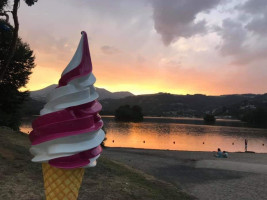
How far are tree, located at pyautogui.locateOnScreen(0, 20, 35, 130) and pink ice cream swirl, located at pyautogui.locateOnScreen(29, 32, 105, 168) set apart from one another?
68.4 ft

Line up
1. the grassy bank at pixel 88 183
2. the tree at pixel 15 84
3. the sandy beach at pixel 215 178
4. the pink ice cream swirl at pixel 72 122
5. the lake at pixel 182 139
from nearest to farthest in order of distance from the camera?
1. the pink ice cream swirl at pixel 72 122
2. the grassy bank at pixel 88 183
3. the sandy beach at pixel 215 178
4. the tree at pixel 15 84
5. the lake at pixel 182 139

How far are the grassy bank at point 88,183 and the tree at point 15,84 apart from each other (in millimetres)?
12459

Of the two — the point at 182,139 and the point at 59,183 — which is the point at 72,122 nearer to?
the point at 59,183

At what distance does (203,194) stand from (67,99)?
948 centimetres

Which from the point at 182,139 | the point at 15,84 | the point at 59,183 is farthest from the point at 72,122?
the point at 182,139

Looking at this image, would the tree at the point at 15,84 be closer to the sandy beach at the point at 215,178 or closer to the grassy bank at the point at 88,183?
the sandy beach at the point at 215,178

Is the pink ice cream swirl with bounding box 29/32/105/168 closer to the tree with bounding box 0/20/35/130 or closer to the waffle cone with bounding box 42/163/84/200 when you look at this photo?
the waffle cone with bounding box 42/163/84/200

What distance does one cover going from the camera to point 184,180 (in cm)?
1398

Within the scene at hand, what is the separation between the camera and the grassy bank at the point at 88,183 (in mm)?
7949

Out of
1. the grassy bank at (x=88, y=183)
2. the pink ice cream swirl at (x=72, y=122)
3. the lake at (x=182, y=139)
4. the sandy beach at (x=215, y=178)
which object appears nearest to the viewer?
the pink ice cream swirl at (x=72, y=122)

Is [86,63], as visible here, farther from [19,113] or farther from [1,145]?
[19,113]

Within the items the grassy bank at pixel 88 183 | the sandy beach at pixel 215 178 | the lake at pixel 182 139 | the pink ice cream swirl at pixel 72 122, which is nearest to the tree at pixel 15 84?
the sandy beach at pixel 215 178

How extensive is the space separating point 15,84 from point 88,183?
1747 centimetres

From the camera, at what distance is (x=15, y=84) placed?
24391 mm
